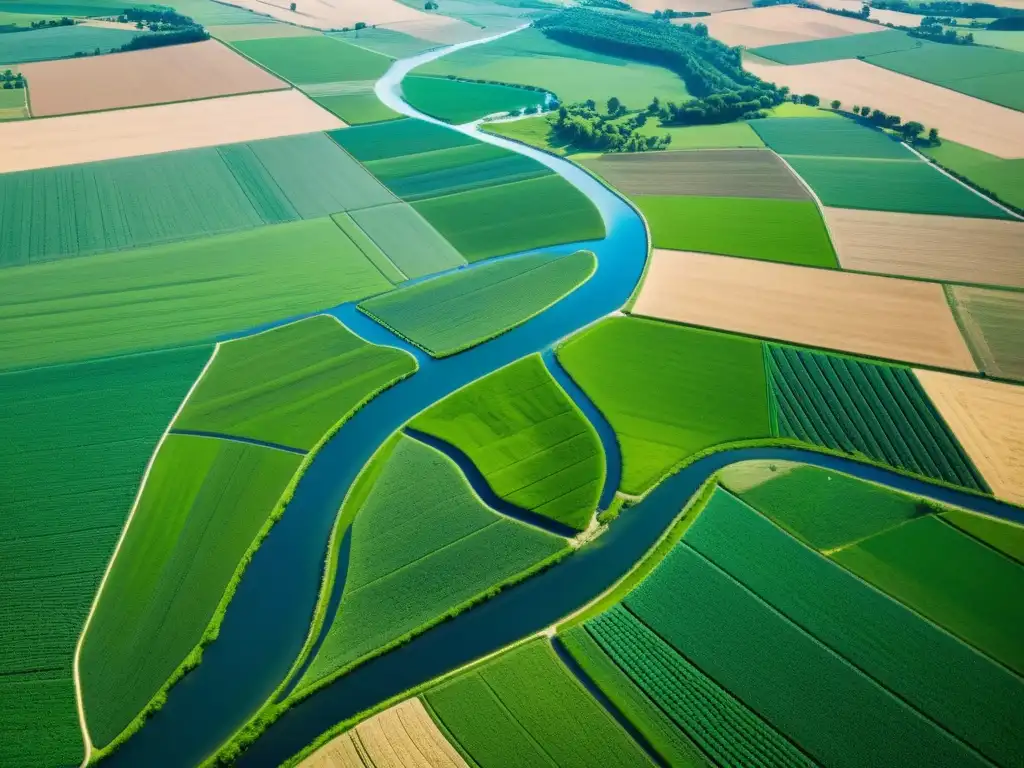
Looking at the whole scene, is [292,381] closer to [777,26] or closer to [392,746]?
[392,746]

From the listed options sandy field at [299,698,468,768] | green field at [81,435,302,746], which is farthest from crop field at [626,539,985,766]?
green field at [81,435,302,746]

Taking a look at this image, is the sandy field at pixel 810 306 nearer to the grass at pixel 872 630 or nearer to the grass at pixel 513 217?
the grass at pixel 513 217

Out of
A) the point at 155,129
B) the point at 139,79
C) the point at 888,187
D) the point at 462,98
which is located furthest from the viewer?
the point at 462,98

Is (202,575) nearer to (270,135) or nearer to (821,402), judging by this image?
(821,402)

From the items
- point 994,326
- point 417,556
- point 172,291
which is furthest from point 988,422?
point 172,291

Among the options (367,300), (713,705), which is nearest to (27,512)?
(367,300)

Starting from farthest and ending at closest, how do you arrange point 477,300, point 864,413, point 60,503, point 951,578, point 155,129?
point 155,129 → point 477,300 → point 864,413 → point 60,503 → point 951,578
